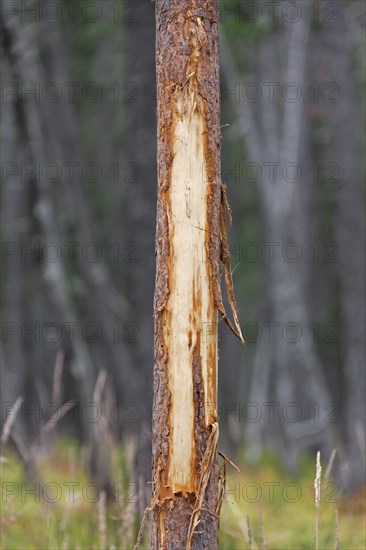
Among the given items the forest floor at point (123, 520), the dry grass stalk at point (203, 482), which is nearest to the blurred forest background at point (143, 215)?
the forest floor at point (123, 520)

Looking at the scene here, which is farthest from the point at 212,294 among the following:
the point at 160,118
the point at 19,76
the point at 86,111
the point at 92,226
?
the point at 86,111

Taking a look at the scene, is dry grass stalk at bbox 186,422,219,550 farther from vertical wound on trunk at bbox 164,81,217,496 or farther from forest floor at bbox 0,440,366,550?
forest floor at bbox 0,440,366,550

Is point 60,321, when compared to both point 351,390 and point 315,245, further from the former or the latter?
point 315,245

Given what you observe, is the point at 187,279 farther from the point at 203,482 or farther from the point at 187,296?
the point at 203,482

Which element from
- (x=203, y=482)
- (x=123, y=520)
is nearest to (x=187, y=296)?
(x=203, y=482)

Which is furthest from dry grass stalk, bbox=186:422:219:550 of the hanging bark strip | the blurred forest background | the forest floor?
the blurred forest background

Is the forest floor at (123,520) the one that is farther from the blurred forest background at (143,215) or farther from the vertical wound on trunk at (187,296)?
the vertical wound on trunk at (187,296)
